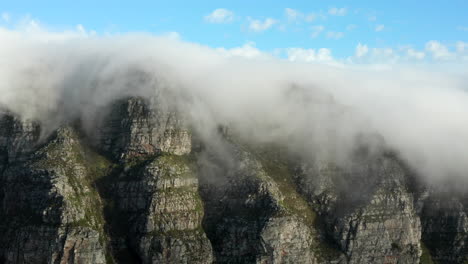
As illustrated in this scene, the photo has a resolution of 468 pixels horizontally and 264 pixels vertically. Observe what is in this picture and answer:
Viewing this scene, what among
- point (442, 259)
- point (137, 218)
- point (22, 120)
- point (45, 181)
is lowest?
point (442, 259)

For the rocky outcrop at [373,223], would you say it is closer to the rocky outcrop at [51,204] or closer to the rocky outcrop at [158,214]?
the rocky outcrop at [158,214]

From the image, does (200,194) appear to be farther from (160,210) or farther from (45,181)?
(45,181)

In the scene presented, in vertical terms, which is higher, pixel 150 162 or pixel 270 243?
pixel 150 162

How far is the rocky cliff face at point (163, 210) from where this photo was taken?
580ft

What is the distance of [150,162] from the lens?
19075cm

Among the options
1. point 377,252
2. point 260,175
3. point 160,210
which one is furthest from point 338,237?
point 160,210

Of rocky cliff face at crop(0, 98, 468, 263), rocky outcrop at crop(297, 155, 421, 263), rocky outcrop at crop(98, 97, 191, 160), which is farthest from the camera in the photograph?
rocky outcrop at crop(98, 97, 191, 160)

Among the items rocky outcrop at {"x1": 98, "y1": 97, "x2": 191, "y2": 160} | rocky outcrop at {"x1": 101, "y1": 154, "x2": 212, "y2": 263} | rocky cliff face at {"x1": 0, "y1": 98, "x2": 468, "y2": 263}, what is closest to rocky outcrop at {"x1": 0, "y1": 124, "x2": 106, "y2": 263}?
rocky cliff face at {"x1": 0, "y1": 98, "x2": 468, "y2": 263}

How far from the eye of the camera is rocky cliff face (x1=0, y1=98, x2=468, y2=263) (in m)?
177

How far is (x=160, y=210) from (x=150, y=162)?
17213 mm

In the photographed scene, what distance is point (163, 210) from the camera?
182750 millimetres

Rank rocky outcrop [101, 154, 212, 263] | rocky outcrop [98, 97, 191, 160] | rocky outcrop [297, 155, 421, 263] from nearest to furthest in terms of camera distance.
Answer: rocky outcrop [101, 154, 212, 263]
rocky outcrop [297, 155, 421, 263]
rocky outcrop [98, 97, 191, 160]

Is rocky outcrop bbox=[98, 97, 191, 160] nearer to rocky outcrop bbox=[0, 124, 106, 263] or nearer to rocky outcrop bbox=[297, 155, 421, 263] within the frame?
rocky outcrop bbox=[0, 124, 106, 263]

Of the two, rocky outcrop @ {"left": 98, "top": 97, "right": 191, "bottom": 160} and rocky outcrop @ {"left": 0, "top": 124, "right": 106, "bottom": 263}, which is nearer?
rocky outcrop @ {"left": 0, "top": 124, "right": 106, "bottom": 263}
